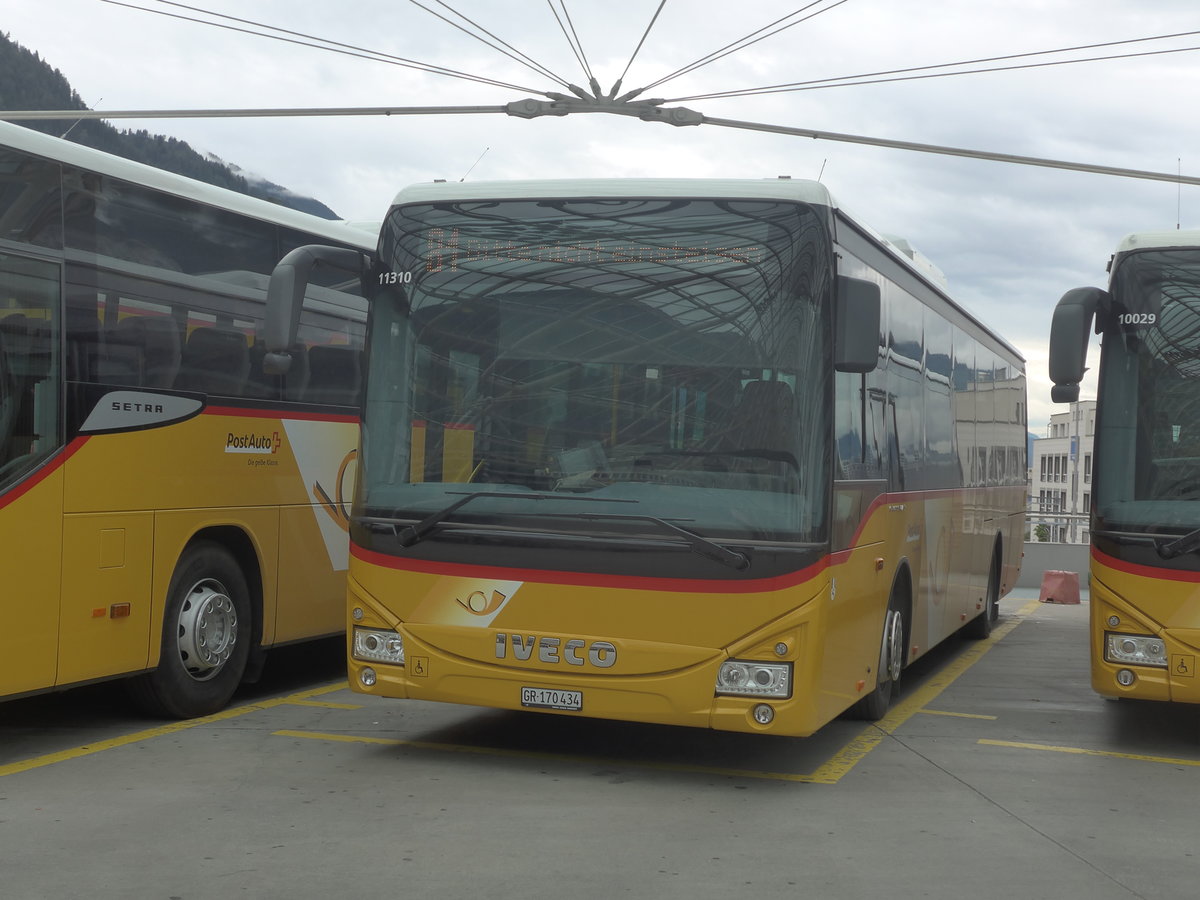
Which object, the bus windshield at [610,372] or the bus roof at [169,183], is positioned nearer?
the bus windshield at [610,372]

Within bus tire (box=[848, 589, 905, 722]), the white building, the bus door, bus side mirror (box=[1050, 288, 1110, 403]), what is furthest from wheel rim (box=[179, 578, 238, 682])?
the white building

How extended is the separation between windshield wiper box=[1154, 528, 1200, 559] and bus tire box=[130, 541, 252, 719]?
19.2ft

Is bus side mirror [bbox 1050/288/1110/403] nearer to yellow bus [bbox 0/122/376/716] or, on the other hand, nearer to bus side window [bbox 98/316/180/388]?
yellow bus [bbox 0/122/376/716]

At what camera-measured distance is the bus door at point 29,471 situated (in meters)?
7.67

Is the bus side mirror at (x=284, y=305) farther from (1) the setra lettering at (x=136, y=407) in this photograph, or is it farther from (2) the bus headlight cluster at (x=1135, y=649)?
(2) the bus headlight cluster at (x=1135, y=649)

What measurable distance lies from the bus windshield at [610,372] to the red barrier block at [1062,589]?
697 inches

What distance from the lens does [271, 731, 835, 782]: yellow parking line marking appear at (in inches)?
317

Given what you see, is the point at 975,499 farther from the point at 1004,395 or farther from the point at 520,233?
the point at 520,233

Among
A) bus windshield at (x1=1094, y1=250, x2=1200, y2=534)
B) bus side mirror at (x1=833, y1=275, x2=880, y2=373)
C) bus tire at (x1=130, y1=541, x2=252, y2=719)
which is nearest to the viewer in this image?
bus side mirror at (x1=833, y1=275, x2=880, y2=373)

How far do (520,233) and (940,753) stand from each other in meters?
4.02

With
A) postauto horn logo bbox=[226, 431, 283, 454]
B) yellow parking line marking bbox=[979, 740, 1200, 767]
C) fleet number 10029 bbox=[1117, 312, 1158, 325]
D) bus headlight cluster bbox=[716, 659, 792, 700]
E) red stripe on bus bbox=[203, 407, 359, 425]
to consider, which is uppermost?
fleet number 10029 bbox=[1117, 312, 1158, 325]

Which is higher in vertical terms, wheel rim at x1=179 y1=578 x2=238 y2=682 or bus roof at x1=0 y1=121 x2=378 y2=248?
bus roof at x1=0 y1=121 x2=378 y2=248

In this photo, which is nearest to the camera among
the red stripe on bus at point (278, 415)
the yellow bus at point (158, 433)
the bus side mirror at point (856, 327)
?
the bus side mirror at point (856, 327)

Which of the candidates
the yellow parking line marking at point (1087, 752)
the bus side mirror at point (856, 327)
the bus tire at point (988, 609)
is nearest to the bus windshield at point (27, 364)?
the bus side mirror at point (856, 327)
